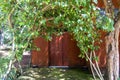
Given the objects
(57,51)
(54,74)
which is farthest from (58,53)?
(54,74)

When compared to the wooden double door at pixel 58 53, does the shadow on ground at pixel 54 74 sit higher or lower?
lower

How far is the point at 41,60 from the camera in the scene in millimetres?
8227

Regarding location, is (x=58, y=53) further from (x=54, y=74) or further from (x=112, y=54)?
(x=112, y=54)

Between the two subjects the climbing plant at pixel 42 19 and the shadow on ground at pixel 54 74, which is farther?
the shadow on ground at pixel 54 74

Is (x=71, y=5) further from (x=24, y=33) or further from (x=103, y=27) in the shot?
(x=24, y=33)

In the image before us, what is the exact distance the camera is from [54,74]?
7.24 meters

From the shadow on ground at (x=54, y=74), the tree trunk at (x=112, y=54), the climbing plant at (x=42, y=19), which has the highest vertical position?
the climbing plant at (x=42, y=19)

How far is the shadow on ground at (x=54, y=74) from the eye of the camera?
6.82 m

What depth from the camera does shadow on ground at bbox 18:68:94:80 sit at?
22.4 ft

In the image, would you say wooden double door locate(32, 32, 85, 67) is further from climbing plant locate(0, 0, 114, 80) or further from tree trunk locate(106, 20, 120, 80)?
climbing plant locate(0, 0, 114, 80)

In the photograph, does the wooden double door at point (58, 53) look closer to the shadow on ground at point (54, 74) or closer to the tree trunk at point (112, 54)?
the shadow on ground at point (54, 74)

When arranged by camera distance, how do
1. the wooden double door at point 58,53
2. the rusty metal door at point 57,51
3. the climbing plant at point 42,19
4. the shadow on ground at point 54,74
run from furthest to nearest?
1. the rusty metal door at point 57,51
2. the wooden double door at point 58,53
3. the shadow on ground at point 54,74
4. the climbing plant at point 42,19

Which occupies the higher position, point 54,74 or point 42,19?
point 42,19

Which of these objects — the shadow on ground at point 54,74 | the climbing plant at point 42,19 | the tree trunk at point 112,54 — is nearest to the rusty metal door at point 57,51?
the shadow on ground at point 54,74
